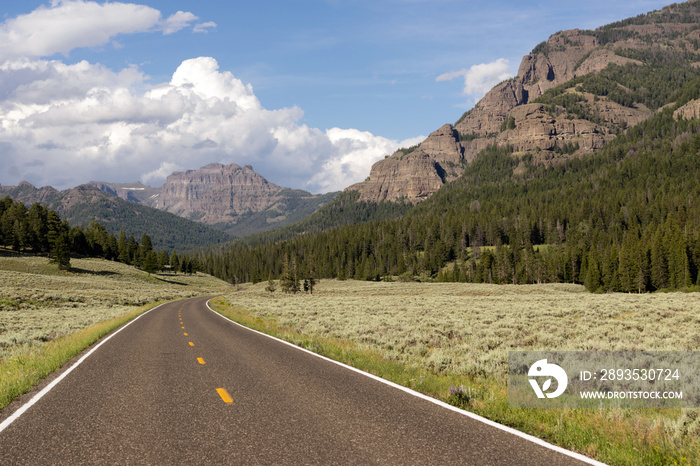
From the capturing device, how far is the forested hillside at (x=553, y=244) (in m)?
78.9

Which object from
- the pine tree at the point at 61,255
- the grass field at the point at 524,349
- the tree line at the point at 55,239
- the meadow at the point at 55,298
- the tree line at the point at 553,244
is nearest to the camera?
the grass field at the point at 524,349

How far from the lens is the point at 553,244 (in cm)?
14162

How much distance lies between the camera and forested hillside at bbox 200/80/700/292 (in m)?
78.9

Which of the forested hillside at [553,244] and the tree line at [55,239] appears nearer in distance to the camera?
the forested hillside at [553,244]

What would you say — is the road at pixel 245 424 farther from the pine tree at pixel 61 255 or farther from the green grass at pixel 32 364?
the pine tree at pixel 61 255

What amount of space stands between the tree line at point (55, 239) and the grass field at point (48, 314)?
5.56 m

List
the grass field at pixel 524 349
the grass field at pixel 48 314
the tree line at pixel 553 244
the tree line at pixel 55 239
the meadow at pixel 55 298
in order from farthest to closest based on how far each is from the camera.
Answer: the tree line at pixel 55 239 < the tree line at pixel 553 244 < the meadow at pixel 55 298 < the grass field at pixel 48 314 < the grass field at pixel 524 349

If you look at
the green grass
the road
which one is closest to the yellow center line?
the road

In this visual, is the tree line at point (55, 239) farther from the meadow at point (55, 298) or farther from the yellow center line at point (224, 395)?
the yellow center line at point (224, 395)

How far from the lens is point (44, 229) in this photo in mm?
100625

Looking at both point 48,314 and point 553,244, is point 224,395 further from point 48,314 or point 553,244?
point 553,244

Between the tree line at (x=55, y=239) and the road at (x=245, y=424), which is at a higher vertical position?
the tree line at (x=55, y=239)

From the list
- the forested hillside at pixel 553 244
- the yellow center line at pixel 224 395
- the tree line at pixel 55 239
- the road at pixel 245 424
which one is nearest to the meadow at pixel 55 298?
the tree line at pixel 55 239

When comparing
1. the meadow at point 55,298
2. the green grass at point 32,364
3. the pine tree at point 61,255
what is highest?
the pine tree at point 61,255
